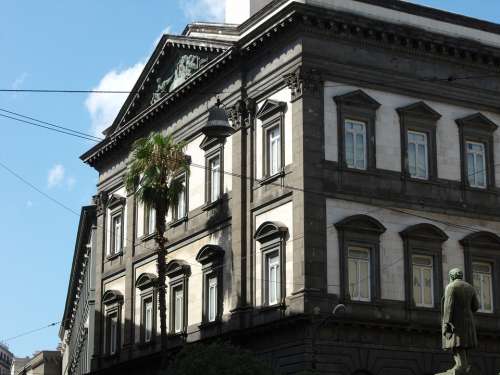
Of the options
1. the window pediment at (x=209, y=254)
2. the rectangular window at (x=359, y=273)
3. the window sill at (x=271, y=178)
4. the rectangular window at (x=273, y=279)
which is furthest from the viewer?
the window pediment at (x=209, y=254)

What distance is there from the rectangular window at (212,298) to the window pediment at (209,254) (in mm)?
760

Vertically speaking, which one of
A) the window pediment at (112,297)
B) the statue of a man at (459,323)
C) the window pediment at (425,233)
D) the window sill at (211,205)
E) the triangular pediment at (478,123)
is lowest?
the statue of a man at (459,323)

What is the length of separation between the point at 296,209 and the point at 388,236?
3.48 metres

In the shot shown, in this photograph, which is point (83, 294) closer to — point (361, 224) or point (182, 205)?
point (182, 205)

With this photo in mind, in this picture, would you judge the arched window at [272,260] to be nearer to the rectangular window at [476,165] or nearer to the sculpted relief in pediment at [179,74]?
the rectangular window at [476,165]

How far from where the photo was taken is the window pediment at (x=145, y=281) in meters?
49.6

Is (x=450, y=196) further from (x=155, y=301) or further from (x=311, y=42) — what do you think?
(x=155, y=301)

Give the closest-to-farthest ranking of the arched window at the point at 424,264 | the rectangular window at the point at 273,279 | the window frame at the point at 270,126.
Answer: the rectangular window at the point at 273,279 → the arched window at the point at 424,264 → the window frame at the point at 270,126

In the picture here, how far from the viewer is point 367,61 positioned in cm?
4125

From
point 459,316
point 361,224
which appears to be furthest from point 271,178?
point 459,316

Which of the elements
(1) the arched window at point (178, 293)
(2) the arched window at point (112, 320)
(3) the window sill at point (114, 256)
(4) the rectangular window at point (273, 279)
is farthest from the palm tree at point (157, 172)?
(3) the window sill at point (114, 256)

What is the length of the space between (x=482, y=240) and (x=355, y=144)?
599cm

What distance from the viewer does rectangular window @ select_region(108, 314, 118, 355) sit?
53.9 meters

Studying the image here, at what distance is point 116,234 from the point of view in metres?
55.8
